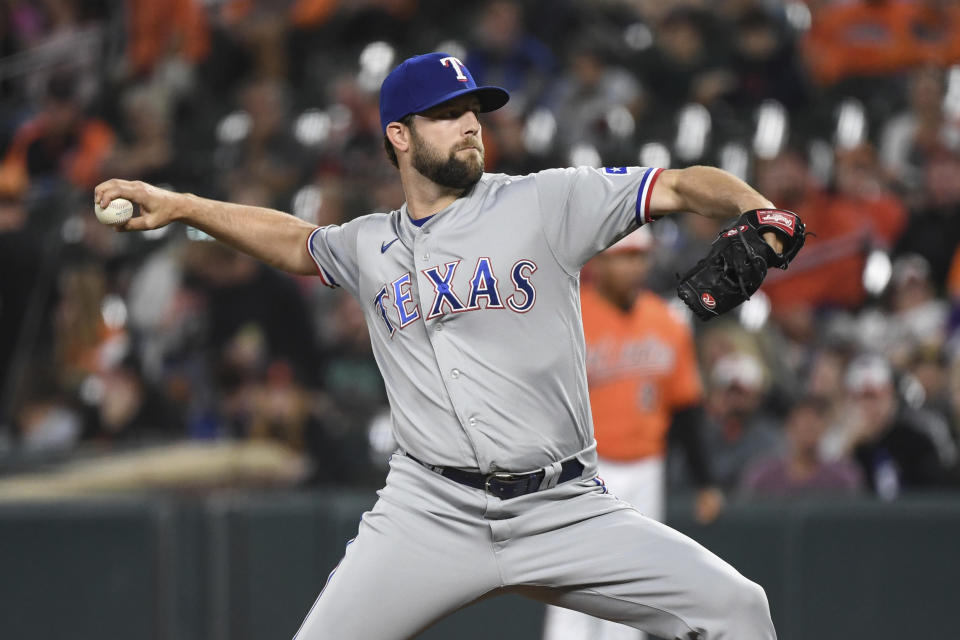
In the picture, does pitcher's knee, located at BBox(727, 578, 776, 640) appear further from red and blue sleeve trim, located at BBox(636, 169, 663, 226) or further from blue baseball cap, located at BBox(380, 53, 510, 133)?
blue baseball cap, located at BBox(380, 53, 510, 133)

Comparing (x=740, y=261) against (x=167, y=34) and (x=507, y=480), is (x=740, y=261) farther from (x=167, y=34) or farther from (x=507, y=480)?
(x=167, y=34)

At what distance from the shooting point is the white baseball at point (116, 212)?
3680mm

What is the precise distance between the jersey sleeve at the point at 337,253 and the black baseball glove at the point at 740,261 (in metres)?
1.03

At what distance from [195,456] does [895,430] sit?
3.34m

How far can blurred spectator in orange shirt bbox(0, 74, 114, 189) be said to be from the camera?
32.0 ft

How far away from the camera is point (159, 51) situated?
10.8 m

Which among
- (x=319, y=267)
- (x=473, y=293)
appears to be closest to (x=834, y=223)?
(x=319, y=267)

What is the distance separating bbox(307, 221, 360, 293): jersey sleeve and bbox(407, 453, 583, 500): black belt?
2.15ft

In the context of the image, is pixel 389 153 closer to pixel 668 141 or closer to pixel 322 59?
pixel 668 141

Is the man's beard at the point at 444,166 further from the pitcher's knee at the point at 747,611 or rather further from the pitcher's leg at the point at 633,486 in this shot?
the pitcher's leg at the point at 633,486

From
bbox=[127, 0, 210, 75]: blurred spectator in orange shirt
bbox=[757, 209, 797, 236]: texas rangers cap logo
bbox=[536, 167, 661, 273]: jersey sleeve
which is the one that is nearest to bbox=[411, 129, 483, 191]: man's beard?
bbox=[536, 167, 661, 273]: jersey sleeve

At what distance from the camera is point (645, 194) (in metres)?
3.39

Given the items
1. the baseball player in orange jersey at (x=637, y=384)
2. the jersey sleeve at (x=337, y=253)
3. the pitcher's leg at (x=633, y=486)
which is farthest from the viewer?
the baseball player in orange jersey at (x=637, y=384)

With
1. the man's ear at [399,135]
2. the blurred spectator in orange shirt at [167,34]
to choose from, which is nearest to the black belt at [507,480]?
the man's ear at [399,135]
